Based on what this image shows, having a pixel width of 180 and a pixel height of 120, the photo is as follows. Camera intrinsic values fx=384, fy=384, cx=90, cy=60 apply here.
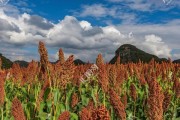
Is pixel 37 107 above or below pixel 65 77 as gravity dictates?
below

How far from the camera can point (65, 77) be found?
5992 mm

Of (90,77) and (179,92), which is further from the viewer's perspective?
(90,77)

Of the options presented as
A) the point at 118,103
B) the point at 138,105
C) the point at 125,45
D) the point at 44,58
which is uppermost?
the point at 125,45

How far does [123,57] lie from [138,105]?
44.7m

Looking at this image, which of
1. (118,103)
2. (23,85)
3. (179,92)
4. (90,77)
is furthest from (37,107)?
(23,85)

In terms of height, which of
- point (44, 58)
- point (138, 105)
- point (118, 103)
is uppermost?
point (44, 58)

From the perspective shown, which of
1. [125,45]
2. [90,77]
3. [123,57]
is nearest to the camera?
[90,77]

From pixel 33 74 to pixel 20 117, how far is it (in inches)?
317

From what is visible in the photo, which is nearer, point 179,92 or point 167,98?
point 167,98

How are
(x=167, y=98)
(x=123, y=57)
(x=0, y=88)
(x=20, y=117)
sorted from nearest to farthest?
1. (x=20, y=117)
2. (x=0, y=88)
3. (x=167, y=98)
4. (x=123, y=57)

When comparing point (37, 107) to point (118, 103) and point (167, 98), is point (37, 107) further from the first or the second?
point (118, 103)

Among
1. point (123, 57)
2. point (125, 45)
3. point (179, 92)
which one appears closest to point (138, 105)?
point (179, 92)

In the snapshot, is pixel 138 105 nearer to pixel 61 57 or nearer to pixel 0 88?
pixel 61 57

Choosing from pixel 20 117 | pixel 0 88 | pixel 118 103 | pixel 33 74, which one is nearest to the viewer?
pixel 20 117
